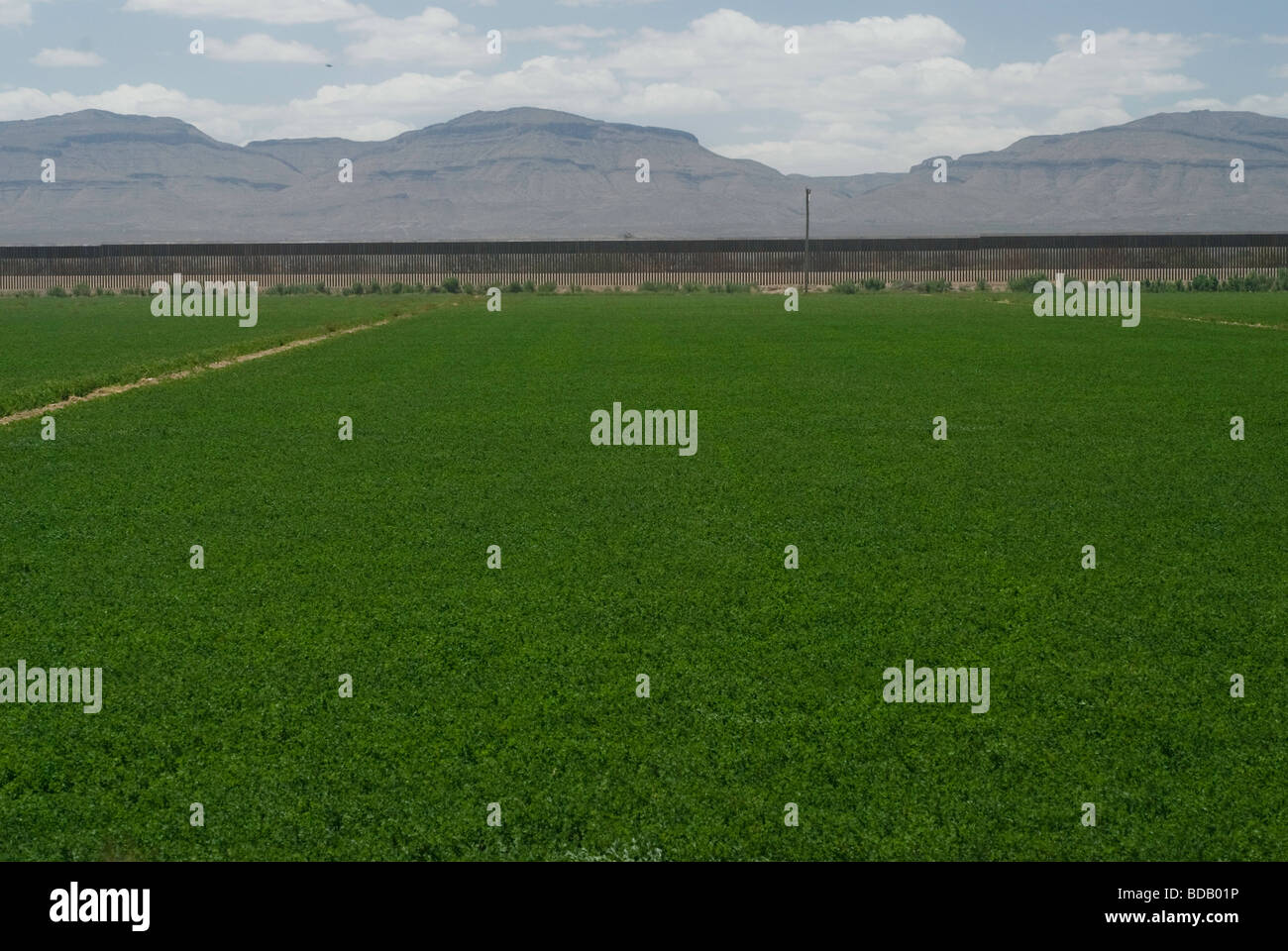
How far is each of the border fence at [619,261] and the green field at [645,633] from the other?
195 ft

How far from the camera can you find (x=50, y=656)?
7.19 metres

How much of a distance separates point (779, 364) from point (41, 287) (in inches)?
2418

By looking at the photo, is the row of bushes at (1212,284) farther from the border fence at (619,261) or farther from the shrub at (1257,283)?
the border fence at (619,261)

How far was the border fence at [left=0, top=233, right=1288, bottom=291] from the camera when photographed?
74.8m

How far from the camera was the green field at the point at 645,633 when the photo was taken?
17.3 feet

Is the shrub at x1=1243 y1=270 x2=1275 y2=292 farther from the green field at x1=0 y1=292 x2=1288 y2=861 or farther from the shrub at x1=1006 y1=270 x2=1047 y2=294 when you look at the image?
the green field at x1=0 y1=292 x2=1288 y2=861

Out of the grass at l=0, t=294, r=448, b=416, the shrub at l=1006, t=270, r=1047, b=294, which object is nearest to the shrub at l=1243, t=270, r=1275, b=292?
the shrub at l=1006, t=270, r=1047, b=294

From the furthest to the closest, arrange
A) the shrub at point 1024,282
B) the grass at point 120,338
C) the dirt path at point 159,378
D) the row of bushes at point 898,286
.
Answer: the row of bushes at point 898,286
the shrub at point 1024,282
the grass at point 120,338
the dirt path at point 159,378

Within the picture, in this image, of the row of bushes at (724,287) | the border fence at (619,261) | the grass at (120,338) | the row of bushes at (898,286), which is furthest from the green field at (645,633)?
the border fence at (619,261)

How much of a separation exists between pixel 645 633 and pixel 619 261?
231ft

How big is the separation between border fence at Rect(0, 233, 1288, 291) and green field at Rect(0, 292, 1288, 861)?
5944 cm

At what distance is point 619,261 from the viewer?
77.0 metres

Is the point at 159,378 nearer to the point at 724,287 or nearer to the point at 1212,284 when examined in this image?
the point at 724,287
